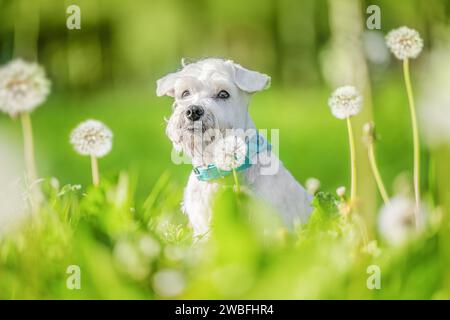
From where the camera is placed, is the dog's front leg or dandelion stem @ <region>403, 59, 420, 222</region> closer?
dandelion stem @ <region>403, 59, 420, 222</region>

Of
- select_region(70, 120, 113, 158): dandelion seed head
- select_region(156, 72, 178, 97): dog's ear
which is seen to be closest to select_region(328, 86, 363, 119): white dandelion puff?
select_region(156, 72, 178, 97): dog's ear

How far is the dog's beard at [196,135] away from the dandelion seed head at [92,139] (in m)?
0.17

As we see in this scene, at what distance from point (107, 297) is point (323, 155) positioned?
1.26 meters

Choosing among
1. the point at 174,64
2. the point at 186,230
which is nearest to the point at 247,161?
the point at 186,230

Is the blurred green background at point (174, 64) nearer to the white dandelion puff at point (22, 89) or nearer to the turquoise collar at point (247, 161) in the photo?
the turquoise collar at point (247, 161)

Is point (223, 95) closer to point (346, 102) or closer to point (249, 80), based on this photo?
point (249, 80)

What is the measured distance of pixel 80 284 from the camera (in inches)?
36.9

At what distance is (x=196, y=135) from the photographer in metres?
1.72

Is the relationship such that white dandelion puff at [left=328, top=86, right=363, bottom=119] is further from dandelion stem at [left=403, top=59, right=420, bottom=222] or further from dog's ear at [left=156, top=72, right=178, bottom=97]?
dog's ear at [left=156, top=72, right=178, bottom=97]

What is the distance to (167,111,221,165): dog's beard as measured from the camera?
5.63 feet

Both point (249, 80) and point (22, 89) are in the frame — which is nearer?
point (22, 89)

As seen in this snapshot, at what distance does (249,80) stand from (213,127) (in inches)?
6.0

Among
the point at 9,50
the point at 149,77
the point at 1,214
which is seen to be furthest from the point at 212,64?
the point at 1,214

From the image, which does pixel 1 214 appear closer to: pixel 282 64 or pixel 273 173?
pixel 273 173
